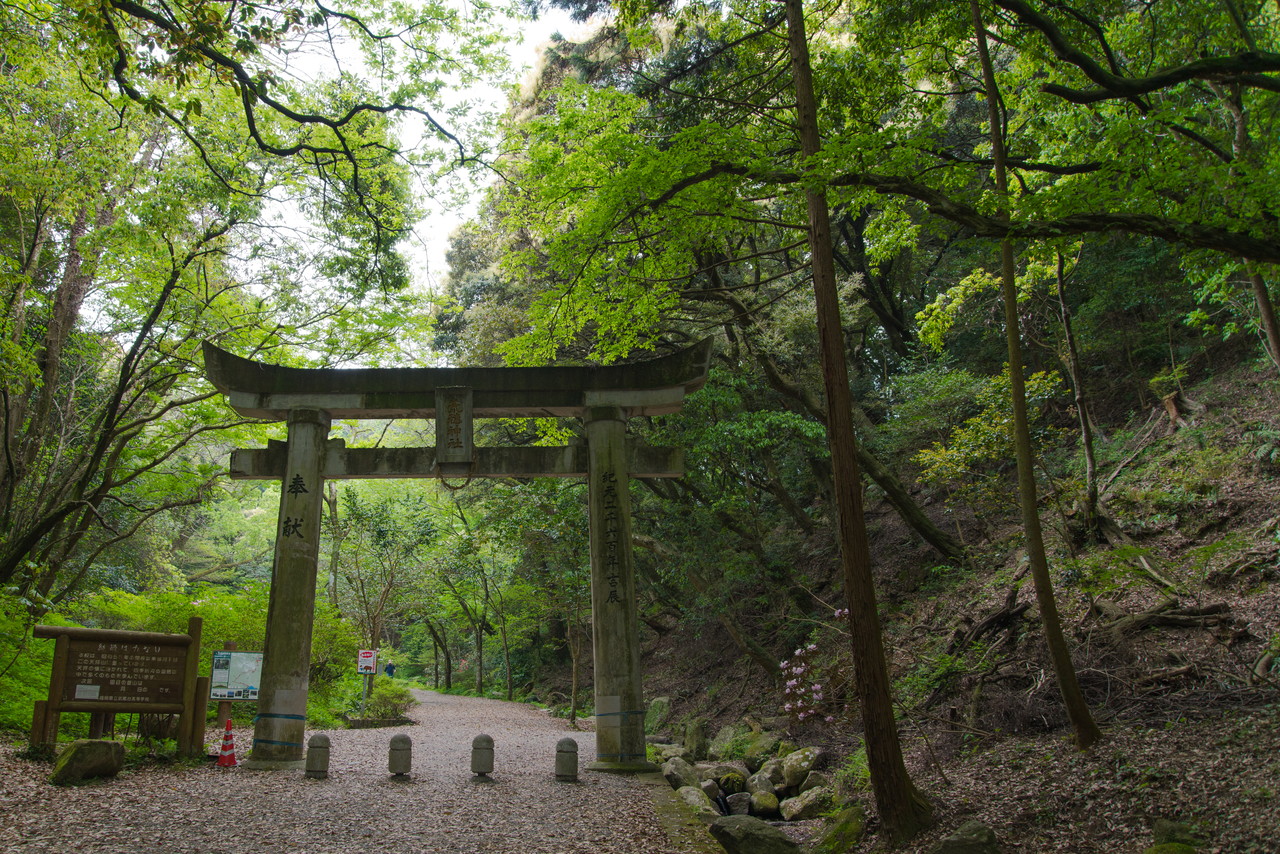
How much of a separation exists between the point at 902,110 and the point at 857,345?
37.3 feet

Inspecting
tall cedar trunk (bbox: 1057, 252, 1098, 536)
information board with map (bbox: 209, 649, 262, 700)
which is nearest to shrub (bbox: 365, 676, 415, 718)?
information board with map (bbox: 209, 649, 262, 700)

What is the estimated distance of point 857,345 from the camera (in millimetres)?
20281

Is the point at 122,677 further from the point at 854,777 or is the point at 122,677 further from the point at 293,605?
the point at 854,777

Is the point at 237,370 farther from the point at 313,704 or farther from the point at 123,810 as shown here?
the point at 313,704

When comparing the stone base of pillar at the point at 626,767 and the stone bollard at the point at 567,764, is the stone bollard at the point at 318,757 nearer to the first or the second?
the stone bollard at the point at 567,764

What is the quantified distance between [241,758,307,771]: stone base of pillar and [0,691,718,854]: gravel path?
0.10m

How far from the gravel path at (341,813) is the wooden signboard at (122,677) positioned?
0.60 metres

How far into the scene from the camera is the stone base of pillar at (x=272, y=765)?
8.62 metres

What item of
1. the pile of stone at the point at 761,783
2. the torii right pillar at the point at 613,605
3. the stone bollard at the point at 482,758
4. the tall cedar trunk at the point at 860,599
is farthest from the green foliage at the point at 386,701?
the tall cedar trunk at the point at 860,599

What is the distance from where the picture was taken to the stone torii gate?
927 cm

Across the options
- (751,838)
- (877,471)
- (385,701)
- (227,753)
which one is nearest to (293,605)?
(227,753)

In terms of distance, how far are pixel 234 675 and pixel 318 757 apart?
254 centimetres

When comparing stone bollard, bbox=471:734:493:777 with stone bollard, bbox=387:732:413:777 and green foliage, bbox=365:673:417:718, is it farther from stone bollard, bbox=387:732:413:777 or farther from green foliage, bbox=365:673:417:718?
green foliage, bbox=365:673:417:718

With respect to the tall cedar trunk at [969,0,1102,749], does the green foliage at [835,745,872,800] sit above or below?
below
